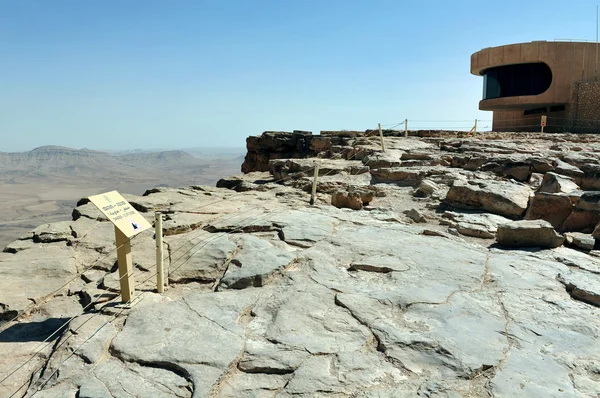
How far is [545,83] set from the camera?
24234mm

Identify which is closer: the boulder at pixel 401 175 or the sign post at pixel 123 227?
the sign post at pixel 123 227

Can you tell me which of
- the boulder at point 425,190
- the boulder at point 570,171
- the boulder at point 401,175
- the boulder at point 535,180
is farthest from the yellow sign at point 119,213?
the boulder at point 570,171

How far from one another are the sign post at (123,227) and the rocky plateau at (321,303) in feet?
0.65

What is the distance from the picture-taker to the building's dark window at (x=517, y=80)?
24328 millimetres

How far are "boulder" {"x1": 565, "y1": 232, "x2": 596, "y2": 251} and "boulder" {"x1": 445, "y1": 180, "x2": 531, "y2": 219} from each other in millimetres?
1317

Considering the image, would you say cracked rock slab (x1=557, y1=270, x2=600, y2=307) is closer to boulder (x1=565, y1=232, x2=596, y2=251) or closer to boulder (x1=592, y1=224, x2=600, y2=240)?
boulder (x1=565, y1=232, x2=596, y2=251)

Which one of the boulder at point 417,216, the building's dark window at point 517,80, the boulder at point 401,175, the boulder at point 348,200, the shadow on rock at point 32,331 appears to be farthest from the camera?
the building's dark window at point 517,80

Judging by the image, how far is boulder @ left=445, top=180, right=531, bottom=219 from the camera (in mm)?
7031

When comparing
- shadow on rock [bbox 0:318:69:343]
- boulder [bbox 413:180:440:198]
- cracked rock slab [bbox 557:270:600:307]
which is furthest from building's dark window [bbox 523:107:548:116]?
shadow on rock [bbox 0:318:69:343]

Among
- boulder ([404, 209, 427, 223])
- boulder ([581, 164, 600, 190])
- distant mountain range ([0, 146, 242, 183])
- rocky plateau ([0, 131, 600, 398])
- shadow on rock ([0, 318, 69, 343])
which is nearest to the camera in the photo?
rocky plateau ([0, 131, 600, 398])

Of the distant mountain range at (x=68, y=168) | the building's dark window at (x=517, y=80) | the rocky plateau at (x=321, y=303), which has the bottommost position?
the distant mountain range at (x=68, y=168)

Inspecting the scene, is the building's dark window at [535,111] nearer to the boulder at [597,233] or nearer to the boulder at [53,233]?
the boulder at [597,233]

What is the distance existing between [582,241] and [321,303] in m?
3.63

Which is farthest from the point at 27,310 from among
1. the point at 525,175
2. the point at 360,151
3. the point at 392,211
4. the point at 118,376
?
the point at 360,151
